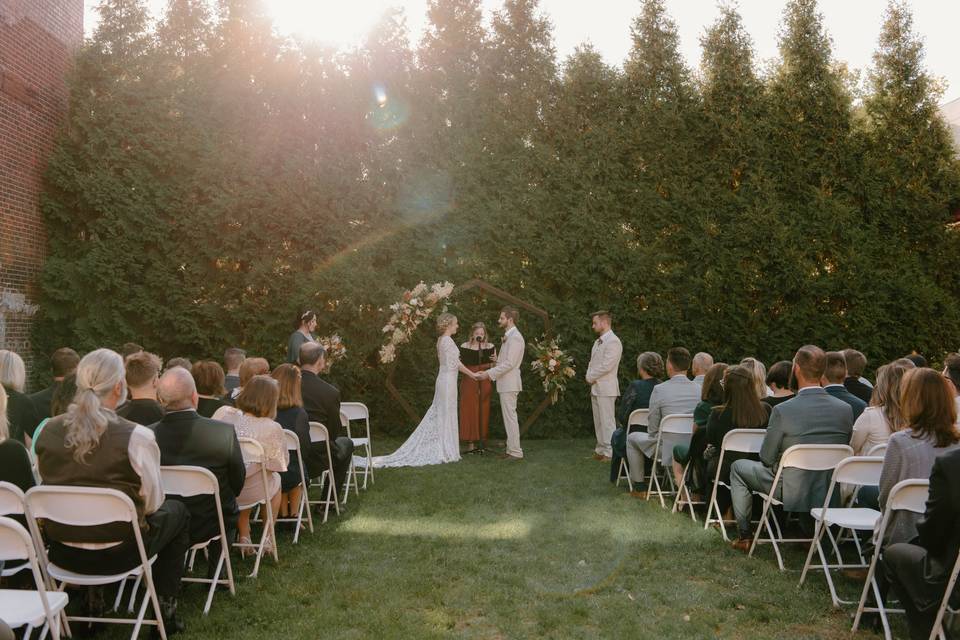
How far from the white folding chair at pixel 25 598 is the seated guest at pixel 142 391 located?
1.37 m

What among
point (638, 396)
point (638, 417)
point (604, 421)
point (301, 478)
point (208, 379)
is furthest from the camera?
point (604, 421)

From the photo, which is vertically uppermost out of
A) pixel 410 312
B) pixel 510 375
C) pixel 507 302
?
pixel 507 302

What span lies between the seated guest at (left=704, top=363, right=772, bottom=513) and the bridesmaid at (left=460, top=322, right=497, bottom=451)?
193 inches

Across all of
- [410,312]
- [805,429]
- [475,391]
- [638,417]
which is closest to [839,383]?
[805,429]

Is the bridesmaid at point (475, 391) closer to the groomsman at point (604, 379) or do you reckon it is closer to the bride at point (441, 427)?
the bride at point (441, 427)

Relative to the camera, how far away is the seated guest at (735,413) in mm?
5984

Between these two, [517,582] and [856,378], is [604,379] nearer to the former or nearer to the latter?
[856,378]

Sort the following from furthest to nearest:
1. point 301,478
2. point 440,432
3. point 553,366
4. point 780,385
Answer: point 553,366
point 440,432
point 780,385
point 301,478

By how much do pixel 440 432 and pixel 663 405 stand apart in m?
3.68

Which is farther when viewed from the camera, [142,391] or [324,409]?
[324,409]

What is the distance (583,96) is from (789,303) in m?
4.89

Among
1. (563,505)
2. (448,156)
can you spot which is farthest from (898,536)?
(448,156)

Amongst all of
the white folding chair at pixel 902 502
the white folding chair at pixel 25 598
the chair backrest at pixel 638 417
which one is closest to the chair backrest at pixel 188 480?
the white folding chair at pixel 25 598

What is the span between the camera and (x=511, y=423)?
34.0 ft
